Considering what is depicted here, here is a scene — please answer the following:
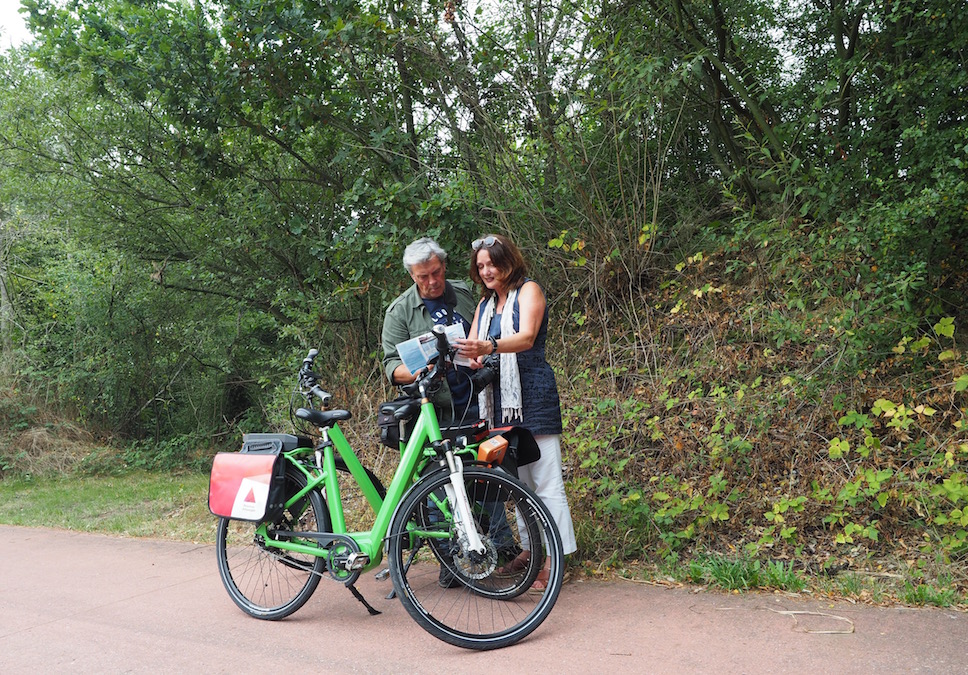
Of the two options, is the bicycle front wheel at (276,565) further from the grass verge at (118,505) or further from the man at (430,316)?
the grass verge at (118,505)

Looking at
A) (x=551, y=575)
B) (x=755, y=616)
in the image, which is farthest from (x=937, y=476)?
(x=551, y=575)

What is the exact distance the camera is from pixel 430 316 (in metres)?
4.75

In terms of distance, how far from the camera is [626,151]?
286 inches

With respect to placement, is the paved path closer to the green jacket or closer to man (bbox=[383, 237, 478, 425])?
man (bbox=[383, 237, 478, 425])

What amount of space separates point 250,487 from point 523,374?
161 cm

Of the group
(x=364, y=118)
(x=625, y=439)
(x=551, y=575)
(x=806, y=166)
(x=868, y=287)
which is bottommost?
(x=551, y=575)

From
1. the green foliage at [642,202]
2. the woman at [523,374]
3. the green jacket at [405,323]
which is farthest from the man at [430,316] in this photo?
the green foliage at [642,202]

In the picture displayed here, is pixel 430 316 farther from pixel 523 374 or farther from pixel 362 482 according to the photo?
pixel 362 482

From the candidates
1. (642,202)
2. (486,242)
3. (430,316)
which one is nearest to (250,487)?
(430,316)

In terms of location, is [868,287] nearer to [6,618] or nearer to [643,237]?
[643,237]

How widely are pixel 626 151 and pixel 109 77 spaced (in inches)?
210

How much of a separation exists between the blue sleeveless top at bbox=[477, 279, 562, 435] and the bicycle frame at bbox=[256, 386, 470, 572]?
49 cm

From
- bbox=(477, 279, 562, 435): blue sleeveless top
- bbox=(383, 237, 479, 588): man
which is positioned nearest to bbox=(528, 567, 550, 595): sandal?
bbox=(383, 237, 479, 588): man

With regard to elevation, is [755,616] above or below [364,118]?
below
